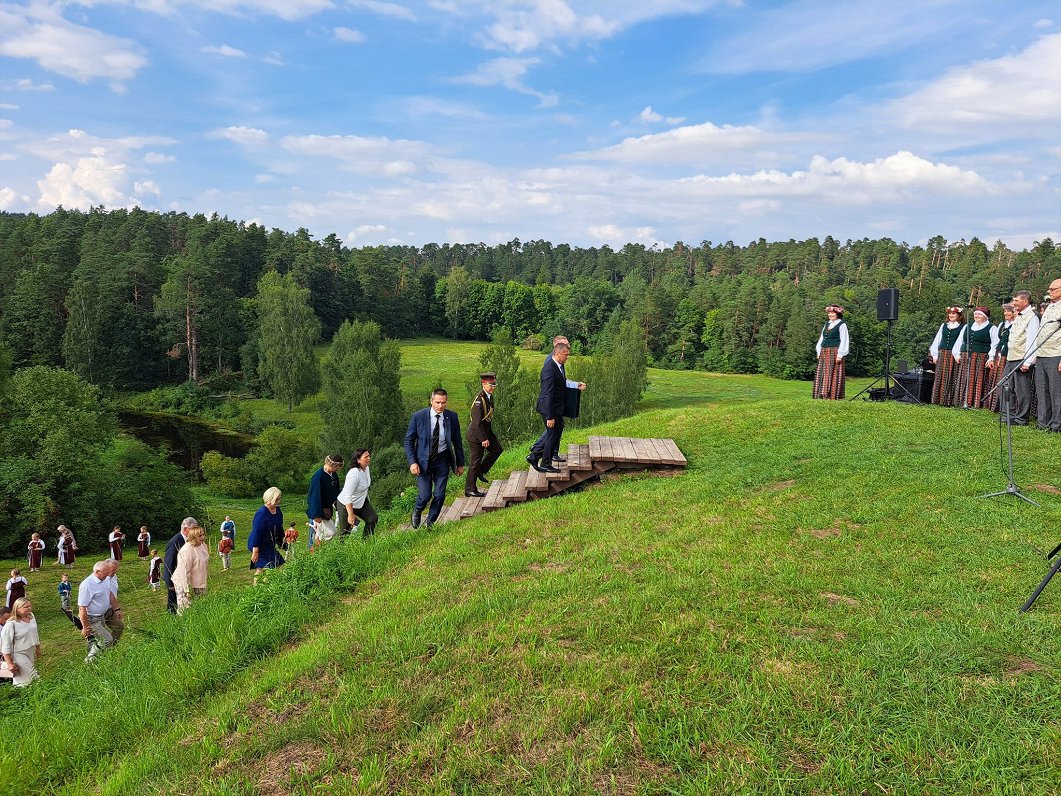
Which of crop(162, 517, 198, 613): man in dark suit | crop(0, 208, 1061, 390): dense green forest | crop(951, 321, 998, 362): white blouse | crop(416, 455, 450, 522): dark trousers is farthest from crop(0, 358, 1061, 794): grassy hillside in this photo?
crop(0, 208, 1061, 390): dense green forest

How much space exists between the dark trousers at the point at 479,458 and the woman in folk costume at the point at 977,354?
10.5 metres

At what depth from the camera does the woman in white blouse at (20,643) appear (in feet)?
28.3

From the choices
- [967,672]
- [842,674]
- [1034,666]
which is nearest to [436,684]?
[842,674]

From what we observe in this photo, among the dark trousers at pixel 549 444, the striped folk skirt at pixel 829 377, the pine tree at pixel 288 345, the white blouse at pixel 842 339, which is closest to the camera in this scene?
the dark trousers at pixel 549 444

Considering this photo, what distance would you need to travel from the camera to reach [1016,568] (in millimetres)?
5836

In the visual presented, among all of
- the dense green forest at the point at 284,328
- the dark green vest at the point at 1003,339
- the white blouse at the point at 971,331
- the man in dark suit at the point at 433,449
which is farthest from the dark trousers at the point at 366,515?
the dense green forest at the point at 284,328

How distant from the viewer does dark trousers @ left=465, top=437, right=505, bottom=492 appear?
10.0m

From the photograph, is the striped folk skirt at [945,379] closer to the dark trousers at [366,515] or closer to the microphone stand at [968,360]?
the microphone stand at [968,360]

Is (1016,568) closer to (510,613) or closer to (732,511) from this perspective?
(732,511)

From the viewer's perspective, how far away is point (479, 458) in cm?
1038

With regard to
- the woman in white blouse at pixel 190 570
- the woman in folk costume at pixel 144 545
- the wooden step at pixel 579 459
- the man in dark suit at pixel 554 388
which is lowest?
the woman in folk costume at pixel 144 545

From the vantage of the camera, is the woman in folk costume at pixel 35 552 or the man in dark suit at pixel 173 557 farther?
the woman in folk costume at pixel 35 552

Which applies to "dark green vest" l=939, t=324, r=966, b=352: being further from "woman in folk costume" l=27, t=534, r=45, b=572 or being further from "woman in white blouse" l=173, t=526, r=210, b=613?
"woman in folk costume" l=27, t=534, r=45, b=572

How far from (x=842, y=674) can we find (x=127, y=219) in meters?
110
